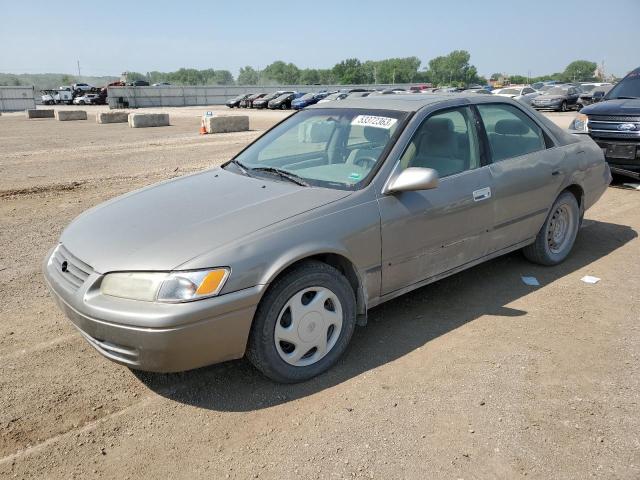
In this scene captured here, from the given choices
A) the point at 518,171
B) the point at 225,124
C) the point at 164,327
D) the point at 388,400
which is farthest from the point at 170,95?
the point at 388,400

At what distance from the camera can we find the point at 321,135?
13.5 feet

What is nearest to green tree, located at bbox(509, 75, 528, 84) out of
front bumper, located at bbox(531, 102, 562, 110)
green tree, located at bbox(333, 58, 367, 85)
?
green tree, located at bbox(333, 58, 367, 85)

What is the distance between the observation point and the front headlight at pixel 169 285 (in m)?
2.62

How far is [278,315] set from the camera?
2914 mm

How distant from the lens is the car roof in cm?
389

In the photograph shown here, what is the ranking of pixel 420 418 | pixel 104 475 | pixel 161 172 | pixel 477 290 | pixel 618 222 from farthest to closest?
pixel 161 172 < pixel 618 222 < pixel 477 290 < pixel 420 418 < pixel 104 475

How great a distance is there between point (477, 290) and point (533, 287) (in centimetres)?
49

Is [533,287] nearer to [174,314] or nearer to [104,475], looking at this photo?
[174,314]

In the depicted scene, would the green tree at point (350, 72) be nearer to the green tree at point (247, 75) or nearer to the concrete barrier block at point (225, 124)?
the green tree at point (247, 75)

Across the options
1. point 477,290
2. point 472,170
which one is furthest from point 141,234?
point 477,290

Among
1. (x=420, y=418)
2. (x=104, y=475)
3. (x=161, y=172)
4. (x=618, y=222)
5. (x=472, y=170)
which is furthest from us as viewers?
(x=161, y=172)

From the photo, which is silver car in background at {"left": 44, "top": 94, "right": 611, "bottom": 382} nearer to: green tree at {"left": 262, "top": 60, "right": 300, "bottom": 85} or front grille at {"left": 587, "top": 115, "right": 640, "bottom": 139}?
front grille at {"left": 587, "top": 115, "right": 640, "bottom": 139}

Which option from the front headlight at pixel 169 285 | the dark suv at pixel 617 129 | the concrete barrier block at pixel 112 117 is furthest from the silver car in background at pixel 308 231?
the concrete barrier block at pixel 112 117

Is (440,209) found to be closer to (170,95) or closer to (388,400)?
(388,400)
